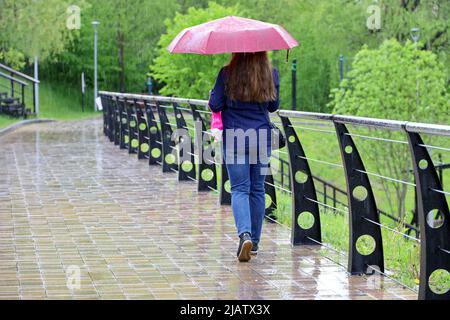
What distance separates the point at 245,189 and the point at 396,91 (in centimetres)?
3872

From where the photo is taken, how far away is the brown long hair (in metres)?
8.27

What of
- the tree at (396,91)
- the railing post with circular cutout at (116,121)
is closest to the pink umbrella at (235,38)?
the railing post with circular cutout at (116,121)

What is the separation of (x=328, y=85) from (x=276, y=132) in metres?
62.2

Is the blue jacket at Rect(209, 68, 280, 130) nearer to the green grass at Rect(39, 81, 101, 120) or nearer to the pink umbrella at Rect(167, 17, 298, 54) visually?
the pink umbrella at Rect(167, 17, 298, 54)

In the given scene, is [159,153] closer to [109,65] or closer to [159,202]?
[159,202]

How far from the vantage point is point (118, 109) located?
76.8 feet

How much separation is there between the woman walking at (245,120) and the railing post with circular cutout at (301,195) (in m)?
0.90

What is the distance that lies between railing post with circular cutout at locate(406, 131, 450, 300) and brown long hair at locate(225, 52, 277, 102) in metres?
1.92

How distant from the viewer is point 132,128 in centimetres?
2131

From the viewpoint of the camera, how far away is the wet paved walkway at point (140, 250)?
737cm

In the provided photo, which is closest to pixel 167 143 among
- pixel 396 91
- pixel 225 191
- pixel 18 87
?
pixel 225 191

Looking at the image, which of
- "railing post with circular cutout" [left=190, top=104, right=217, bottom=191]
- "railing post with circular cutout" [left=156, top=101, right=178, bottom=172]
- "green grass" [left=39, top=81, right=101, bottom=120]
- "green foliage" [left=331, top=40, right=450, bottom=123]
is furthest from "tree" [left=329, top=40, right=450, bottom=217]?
"railing post with circular cutout" [left=190, top=104, right=217, bottom=191]

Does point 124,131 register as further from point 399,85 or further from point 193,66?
point 193,66

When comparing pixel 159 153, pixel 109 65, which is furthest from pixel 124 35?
pixel 159 153
